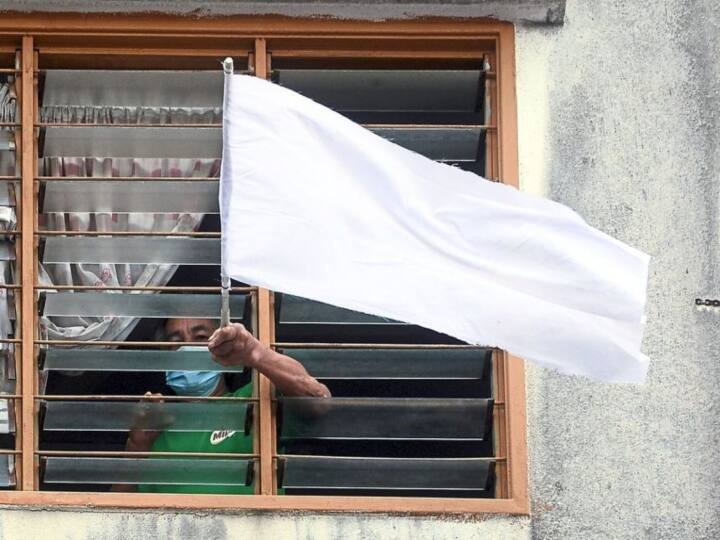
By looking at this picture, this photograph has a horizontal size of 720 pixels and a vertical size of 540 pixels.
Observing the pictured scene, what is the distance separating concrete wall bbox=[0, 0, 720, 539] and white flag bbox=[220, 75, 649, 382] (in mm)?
714

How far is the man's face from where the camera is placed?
26.0 feet

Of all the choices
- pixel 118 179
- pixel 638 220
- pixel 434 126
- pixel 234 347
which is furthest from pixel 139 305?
pixel 638 220

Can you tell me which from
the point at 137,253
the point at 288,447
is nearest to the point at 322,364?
the point at 288,447

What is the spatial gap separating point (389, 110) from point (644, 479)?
5.44ft

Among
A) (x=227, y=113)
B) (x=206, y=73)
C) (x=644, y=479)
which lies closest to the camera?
(x=227, y=113)

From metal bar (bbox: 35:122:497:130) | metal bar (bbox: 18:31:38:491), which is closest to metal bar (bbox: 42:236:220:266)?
metal bar (bbox: 18:31:38:491)

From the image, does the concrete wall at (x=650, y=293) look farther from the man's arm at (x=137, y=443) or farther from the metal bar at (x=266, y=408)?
the man's arm at (x=137, y=443)

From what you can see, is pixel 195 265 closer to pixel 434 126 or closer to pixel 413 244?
pixel 434 126

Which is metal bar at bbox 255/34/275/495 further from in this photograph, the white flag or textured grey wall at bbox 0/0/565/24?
textured grey wall at bbox 0/0/565/24

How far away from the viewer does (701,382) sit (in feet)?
24.7

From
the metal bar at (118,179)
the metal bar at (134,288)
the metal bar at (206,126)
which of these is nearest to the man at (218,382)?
the metal bar at (134,288)

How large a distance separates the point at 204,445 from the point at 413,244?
1.36m

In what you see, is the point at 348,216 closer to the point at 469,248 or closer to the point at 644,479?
the point at 469,248

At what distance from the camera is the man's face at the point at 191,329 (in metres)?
7.93
